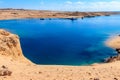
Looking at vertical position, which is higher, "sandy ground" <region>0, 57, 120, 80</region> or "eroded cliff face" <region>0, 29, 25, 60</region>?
"eroded cliff face" <region>0, 29, 25, 60</region>

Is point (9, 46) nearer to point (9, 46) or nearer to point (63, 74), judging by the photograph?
point (9, 46)

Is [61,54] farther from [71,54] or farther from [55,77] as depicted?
[55,77]

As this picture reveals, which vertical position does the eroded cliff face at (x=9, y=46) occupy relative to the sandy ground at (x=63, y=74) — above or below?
above

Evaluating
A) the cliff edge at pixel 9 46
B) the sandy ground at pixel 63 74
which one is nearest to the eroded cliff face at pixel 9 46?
the cliff edge at pixel 9 46

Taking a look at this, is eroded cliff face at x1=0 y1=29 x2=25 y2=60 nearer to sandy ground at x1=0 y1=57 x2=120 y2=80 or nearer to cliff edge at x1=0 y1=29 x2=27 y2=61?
cliff edge at x1=0 y1=29 x2=27 y2=61

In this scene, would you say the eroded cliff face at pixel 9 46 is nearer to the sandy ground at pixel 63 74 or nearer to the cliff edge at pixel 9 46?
the cliff edge at pixel 9 46

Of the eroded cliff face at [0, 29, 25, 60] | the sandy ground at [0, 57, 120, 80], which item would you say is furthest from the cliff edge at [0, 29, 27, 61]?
the sandy ground at [0, 57, 120, 80]

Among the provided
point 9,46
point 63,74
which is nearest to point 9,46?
point 9,46

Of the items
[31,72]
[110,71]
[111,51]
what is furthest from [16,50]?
[111,51]

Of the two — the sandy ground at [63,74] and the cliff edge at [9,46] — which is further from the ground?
the cliff edge at [9,46]

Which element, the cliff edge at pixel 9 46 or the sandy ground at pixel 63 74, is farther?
the cliff edge at pixel 9 46

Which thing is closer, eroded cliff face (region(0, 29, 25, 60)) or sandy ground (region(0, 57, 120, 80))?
sandy ground (region(0, 57, 120, 80))
